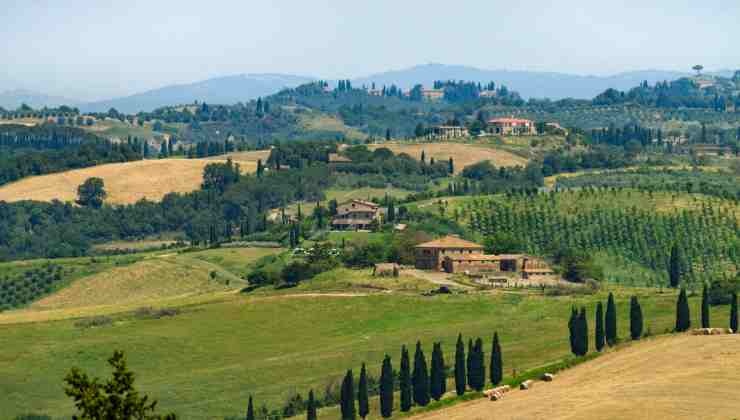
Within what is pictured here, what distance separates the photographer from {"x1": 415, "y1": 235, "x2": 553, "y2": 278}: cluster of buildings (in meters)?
134

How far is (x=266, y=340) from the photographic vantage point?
114875mm

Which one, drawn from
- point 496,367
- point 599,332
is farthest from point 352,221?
point 496,367

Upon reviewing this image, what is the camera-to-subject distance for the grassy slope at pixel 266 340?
98875mm

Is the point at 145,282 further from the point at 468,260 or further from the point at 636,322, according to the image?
the point at 636,322

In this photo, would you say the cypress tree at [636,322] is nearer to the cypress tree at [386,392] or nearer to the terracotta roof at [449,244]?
the cypress tree at [386,392]

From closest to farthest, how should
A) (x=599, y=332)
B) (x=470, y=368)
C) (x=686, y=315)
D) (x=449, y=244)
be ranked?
(x=470, y=368)
(x=599, y=332)
(x=686, y=315)
(x=449, y=244)

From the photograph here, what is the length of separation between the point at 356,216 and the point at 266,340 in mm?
53758

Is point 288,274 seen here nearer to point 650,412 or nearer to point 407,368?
point 407,368

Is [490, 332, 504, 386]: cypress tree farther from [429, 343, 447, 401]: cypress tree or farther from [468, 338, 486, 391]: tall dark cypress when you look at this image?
[429, 343, 447, 401]: cypress tree

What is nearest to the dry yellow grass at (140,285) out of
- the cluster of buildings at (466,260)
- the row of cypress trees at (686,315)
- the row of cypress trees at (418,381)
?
the cluster of buildings at (466,260)

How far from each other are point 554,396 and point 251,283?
6152 cm

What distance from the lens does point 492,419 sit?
75.1m

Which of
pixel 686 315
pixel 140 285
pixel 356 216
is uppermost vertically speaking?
pixel 686 315

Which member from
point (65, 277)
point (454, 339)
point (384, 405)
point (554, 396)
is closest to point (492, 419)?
point (554, 396)
